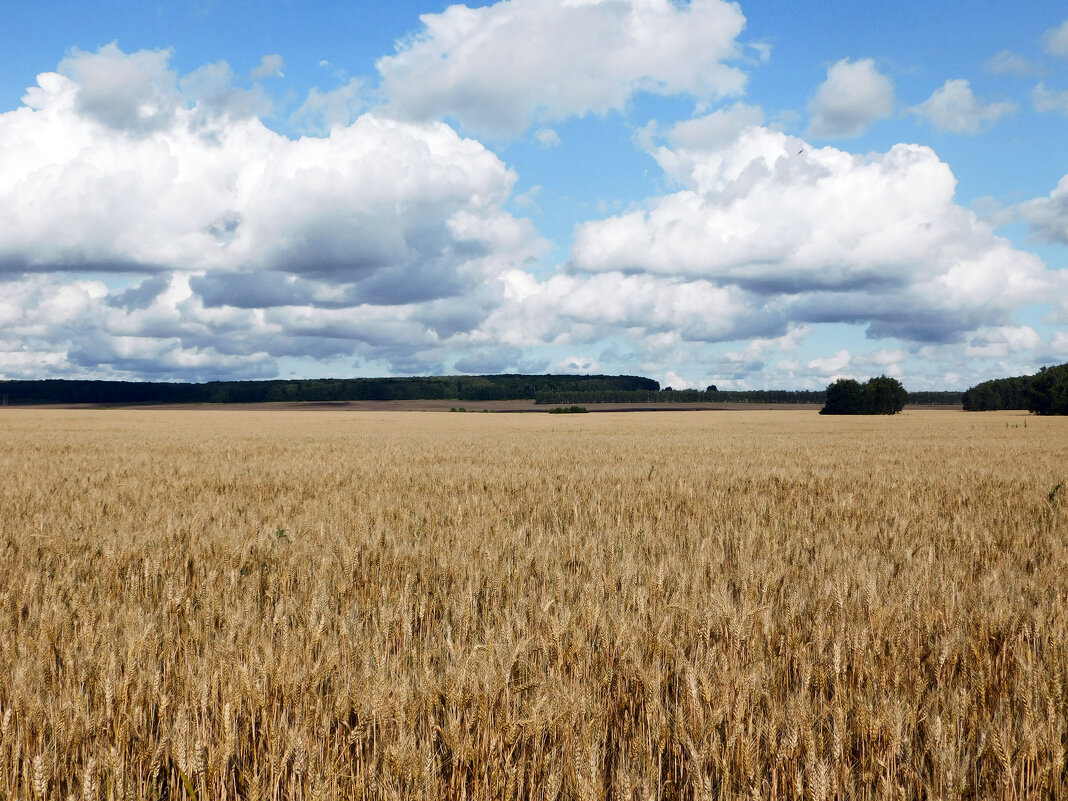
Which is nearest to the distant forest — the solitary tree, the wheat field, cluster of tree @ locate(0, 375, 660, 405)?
cluster of tree @ locate(0, 375, 660, 405)

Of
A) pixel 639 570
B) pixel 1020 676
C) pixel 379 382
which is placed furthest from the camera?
pixel 379 382

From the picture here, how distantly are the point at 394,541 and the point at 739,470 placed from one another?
921cm

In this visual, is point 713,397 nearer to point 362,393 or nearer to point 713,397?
point 713,397

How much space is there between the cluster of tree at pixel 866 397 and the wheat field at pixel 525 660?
110 m

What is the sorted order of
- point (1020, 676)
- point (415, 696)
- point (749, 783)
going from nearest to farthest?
point (749, 783), point (415, 696), point (1020, 676)

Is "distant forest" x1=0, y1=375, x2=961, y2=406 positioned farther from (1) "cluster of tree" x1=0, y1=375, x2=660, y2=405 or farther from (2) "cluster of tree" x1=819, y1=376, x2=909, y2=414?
(2) "cluster of tree" x1=819, y1=376, x2=909, y2=414

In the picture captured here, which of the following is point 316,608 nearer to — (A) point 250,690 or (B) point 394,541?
(A) point 250,690

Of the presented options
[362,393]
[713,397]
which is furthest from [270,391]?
[713,397]

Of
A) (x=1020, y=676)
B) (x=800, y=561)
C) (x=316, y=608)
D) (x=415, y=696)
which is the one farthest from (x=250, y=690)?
(x=800, y=561)

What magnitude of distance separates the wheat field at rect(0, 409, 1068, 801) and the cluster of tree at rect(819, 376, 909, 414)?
109898 millimetres

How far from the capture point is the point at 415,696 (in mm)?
2811

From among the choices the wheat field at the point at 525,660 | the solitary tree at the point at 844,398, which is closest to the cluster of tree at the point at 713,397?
the solitary tree at the point at 844,398

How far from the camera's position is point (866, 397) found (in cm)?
10862

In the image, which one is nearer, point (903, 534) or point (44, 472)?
point (903, 534)
